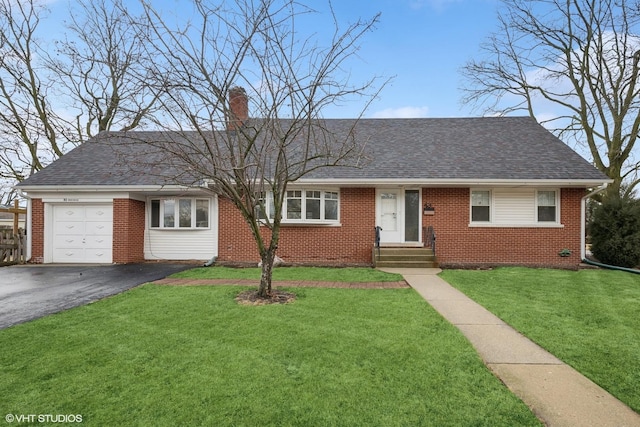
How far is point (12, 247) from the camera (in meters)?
11.1

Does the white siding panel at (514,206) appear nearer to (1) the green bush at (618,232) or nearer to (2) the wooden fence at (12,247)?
(1) the green bush at (618,232)

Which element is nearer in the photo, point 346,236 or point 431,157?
point 346,236

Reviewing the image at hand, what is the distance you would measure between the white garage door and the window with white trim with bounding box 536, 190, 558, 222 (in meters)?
14.6

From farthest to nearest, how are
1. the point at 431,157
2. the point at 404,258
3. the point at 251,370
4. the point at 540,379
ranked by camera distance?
the point at 431,157 < the point at 404,258 < the point at 251,370 < the point at 540,379

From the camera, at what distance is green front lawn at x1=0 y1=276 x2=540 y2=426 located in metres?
2.59

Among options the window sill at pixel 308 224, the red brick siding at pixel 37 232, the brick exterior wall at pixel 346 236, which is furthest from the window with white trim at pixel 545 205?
the red brick siding at pixel 37 232

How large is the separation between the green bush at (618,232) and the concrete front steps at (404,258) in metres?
6.16

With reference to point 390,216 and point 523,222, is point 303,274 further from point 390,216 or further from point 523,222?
point 523,222

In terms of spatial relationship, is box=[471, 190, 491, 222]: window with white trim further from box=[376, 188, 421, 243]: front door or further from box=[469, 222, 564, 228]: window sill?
box=[376, 188, 421, 243]: front door

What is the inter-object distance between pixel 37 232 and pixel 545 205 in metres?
17.3

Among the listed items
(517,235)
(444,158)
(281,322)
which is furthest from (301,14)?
(517,235)

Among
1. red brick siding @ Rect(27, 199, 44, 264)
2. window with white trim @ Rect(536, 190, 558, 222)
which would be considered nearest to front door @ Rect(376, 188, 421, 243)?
window with white trim @ Rect(536, 190, 558, 222)

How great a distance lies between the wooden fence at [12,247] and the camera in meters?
10.9

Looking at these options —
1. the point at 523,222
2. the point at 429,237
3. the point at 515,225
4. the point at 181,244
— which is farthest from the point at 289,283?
the point at 523,222
